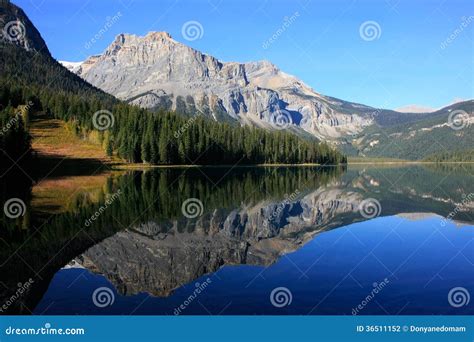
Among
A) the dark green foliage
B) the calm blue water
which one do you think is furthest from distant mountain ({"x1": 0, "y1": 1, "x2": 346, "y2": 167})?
the calm blue water

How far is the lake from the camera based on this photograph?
1775 centimetres

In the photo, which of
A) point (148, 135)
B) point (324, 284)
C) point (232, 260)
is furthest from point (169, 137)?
point (324, 284)

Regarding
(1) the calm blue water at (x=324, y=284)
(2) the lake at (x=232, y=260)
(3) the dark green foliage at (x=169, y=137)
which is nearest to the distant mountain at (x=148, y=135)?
(3) the dark green foliage at (x=169, y=137)

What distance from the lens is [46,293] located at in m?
18.5

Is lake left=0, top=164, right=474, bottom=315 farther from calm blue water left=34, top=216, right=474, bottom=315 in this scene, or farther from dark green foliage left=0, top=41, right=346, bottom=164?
dark green foliage left=0, top=41, right=346, bottom=164

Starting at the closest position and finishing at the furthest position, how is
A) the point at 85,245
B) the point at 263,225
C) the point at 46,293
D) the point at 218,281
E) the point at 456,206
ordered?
the point at 46,293, the point at 218,281, the point at 85,245, the point at 263,225, the point at 456,206

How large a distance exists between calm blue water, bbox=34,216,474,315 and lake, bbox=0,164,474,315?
52 mm

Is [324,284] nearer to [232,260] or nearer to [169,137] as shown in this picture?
[232,260]

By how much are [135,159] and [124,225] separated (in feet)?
313

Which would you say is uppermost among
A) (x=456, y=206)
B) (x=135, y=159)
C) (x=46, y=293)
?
(x=135, y=159)

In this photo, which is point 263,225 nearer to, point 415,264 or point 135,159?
point 415,264

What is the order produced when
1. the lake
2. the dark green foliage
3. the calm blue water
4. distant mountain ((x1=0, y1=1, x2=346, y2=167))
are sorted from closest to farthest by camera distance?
→ 1. the calm blue water
2. the lake
3. distant mountain ((x1=0, y1=1, x2=346, y2=167))
4. the dark green foliage

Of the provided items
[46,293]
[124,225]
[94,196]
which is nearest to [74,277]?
[46,293]

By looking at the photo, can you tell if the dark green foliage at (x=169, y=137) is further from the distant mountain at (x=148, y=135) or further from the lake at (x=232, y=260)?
the lake at (x=232, y=260)
